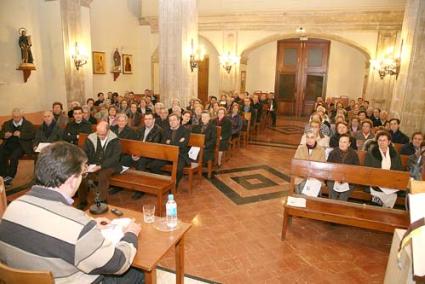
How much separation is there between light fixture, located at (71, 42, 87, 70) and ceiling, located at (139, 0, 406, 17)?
561 centimetres

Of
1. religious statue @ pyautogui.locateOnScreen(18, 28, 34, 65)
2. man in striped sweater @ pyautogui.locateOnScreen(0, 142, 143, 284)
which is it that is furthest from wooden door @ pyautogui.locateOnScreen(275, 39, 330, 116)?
man in striped sweater @ pyautogui.locateOnScreen(0, 142, 143, 284)

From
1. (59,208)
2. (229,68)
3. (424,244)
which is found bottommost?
(424,244)

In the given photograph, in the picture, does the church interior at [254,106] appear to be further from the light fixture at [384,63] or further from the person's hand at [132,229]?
the person's hand at [132,229]

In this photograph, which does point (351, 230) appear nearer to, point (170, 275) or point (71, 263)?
point (170, 275)

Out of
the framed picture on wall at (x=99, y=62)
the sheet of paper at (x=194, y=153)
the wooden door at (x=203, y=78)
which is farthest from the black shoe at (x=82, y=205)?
the wooden door at (x=203, y=78)

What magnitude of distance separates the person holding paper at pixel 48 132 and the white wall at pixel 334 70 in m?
12.2

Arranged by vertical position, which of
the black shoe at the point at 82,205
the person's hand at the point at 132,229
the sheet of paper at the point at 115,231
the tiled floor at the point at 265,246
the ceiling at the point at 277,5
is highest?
the ceiling at the point at 277,5

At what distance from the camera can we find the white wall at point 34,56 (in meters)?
8.05

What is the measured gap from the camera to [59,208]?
1.73m

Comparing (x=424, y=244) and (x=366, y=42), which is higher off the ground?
(x=366, y=42)

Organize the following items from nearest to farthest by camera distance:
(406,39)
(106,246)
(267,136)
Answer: (106,246) < (406,39) < (267,136)

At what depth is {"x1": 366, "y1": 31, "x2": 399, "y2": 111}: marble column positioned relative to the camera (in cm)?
1142

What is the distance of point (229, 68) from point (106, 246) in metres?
12.6

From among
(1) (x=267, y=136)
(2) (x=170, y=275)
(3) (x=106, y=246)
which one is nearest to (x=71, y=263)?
(3) (x=106, y=246)
